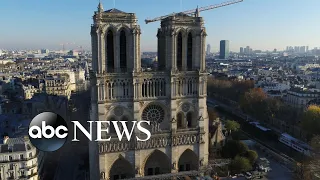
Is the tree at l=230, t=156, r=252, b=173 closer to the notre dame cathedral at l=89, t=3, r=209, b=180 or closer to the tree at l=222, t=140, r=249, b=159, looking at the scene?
the notre dame cathedral at l=89, t=3, r=209, b=180

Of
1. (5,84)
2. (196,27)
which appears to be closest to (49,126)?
(196,27)

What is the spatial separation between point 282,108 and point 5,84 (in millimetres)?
78800

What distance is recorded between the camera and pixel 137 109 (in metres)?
42.5

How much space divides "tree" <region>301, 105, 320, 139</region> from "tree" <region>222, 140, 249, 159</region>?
21371mm

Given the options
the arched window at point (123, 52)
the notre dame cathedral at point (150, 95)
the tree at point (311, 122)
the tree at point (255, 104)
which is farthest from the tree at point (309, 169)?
the tree at point (255, 104)

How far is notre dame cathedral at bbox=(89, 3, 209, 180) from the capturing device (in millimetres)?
41094

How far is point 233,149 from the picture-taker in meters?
51.6

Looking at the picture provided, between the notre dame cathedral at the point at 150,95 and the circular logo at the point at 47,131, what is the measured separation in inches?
256

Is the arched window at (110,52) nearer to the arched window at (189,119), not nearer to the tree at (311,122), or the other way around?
the arched window at (189,119)

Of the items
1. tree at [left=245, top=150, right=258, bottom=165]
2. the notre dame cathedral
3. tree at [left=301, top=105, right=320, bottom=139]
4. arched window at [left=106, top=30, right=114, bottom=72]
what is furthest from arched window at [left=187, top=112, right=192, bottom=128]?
tree at [left=301, top=105, right=320, bottom=139]

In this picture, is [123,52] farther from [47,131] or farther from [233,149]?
[233,149]

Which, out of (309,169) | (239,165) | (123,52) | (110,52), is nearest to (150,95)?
(123,52)

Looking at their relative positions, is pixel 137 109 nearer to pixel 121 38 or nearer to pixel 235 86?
pixel 121 38

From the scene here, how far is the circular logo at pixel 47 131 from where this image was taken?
34.4m
